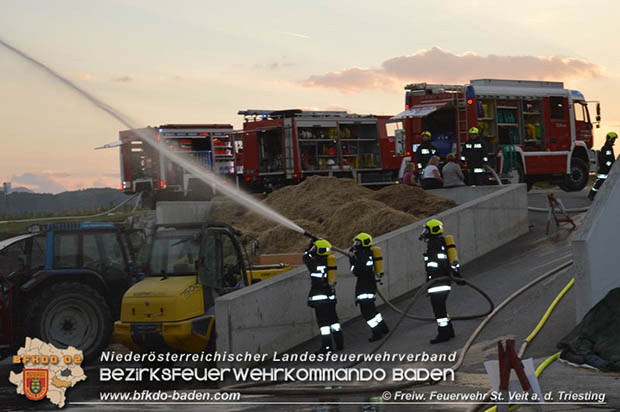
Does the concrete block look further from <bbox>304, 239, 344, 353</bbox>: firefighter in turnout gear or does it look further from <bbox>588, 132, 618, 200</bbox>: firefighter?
<bbox>588, 132, 618, 200</bbox>: firefighter

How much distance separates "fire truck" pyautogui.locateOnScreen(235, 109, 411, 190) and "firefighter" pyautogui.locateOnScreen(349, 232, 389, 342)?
15.2 meters

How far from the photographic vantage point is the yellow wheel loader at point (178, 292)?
36.8ft

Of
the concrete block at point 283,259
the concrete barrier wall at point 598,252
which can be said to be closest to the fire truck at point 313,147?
the concrete block at point 283,259

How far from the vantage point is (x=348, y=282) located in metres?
14.6

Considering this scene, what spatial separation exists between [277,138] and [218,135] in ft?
9.54

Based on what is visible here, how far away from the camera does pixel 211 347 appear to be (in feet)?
39.2

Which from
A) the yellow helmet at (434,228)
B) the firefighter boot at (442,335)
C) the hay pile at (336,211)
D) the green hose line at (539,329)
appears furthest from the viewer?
the hay pile at (336,211)

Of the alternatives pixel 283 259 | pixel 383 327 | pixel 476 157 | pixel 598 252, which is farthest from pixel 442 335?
pixel 476 157

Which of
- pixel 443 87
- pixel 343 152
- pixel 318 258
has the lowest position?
pixel 318 258

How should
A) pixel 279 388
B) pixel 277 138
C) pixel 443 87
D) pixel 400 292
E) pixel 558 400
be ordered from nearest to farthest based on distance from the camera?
pixel 558 400 → pixel 279 388 → pixel 400 292 → pixel 443 87 → pixel 277 138

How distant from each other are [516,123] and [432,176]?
4963 millimetres

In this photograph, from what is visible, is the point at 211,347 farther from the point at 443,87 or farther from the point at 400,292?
the point at 443,87

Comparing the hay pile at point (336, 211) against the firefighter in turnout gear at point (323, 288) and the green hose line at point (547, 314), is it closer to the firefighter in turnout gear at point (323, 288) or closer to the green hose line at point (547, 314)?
the firefighter in turnout gear at point (323, 288)

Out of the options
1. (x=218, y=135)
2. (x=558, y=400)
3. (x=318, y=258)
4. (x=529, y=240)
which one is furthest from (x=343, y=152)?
(x=558, y=400)
